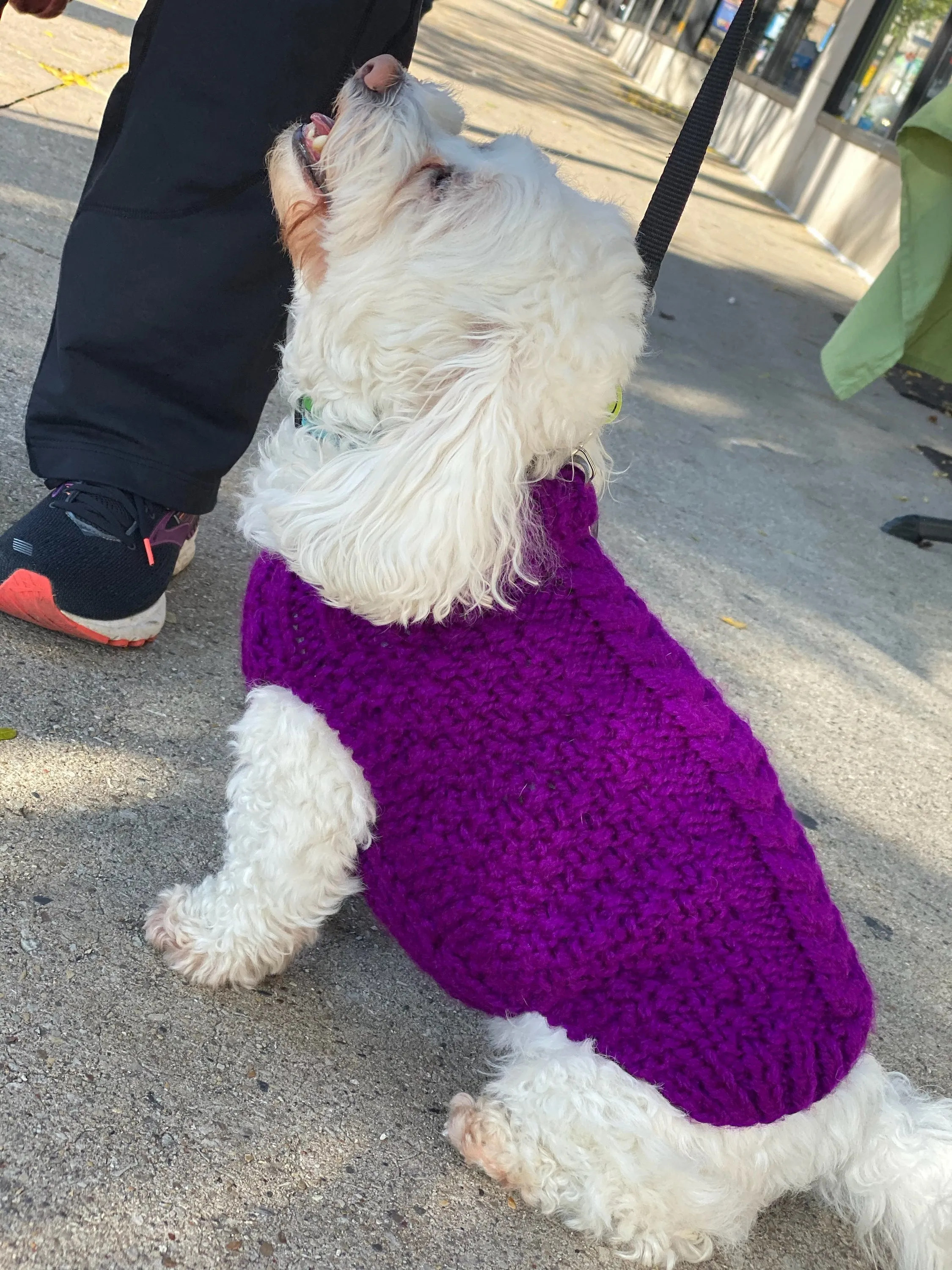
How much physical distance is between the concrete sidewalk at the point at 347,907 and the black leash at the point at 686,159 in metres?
0.21

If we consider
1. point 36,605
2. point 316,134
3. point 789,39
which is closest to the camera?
point 316,134

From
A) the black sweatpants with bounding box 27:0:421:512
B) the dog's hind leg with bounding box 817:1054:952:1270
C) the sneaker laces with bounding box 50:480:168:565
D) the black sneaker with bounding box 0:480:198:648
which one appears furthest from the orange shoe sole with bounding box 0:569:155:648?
the dog's hind leg with bounding box 817:1054:952:1270

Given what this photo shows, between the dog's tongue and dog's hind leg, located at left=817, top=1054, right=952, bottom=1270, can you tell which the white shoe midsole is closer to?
the dog's tongue

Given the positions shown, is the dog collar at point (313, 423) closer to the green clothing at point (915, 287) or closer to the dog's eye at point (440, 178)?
the dog's eye at point (440, 178)

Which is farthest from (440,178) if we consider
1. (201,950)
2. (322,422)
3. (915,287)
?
(915,287)

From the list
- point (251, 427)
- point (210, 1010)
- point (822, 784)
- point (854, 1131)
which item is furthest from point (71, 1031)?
point (822, 784)

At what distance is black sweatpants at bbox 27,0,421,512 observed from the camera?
2350 mm

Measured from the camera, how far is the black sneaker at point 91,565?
240 centimetres

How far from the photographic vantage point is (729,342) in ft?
22.9

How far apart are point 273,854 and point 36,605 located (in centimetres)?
90

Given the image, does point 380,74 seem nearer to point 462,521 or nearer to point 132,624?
point 462,521

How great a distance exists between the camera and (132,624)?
8.22 ft

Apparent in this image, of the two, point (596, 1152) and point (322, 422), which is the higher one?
point (322, 422)

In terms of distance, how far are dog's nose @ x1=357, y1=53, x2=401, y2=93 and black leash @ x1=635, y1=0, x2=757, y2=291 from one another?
0.68 meters
